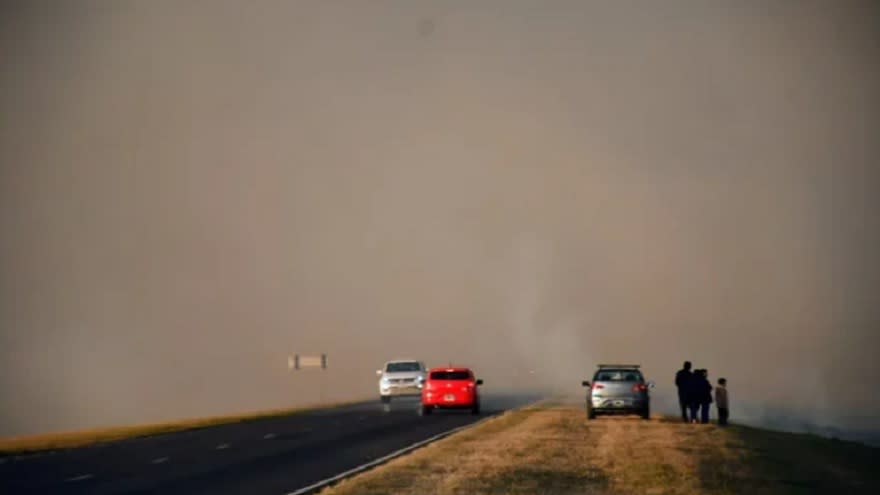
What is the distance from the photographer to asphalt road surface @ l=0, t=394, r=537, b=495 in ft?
92.0

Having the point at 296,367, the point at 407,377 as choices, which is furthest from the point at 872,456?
the point at 296,367

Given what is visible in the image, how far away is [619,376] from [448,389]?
1017 cm

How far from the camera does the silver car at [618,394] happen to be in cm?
5312

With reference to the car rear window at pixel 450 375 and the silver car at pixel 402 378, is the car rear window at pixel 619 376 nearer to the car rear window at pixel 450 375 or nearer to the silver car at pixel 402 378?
the car rear window at pixel 450 375

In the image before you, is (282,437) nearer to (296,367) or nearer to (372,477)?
(372,477)

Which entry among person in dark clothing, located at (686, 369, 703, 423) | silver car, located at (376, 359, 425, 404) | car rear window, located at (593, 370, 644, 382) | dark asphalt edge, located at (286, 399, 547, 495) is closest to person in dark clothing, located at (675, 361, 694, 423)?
person in dark clothing, located at (686, 369, 703, 423)

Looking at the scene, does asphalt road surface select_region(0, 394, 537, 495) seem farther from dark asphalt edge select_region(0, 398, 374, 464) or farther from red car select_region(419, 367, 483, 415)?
red car select_region(419, 367, 483, 415)

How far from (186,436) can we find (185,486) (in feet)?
68.1

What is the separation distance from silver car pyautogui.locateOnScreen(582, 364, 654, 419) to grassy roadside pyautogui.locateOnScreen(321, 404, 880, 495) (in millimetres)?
4907

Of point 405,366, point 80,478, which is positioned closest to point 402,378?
point 405,366

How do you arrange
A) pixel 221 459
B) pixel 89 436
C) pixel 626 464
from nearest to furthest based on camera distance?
pixel 626 464 → pixel 221 459 → pixel 89 436

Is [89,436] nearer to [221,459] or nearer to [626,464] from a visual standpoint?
[221,459]

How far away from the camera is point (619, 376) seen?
5375 centimetres

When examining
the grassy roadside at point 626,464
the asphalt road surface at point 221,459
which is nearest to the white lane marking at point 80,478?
the asphalt road surface at point 221,459
